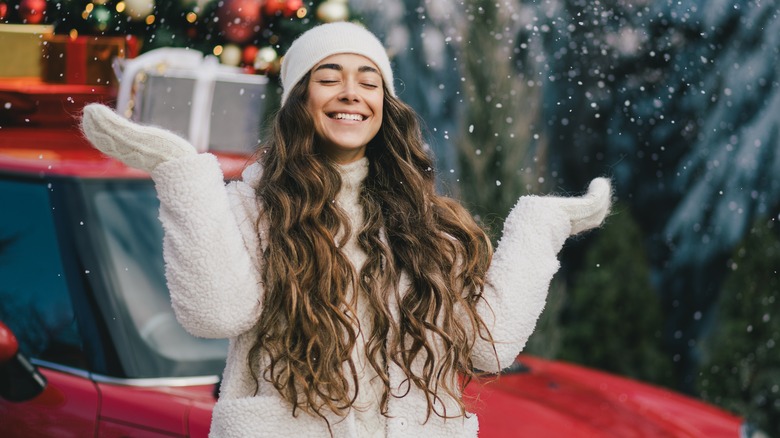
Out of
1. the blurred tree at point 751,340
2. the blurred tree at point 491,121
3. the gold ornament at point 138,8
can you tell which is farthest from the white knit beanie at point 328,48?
the blurred tree at point 491,121

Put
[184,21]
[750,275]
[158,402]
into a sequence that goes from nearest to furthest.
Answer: [158,402]
[184,21]
[750,275]

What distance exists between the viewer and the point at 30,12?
11.0 ft

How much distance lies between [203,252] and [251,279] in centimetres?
11

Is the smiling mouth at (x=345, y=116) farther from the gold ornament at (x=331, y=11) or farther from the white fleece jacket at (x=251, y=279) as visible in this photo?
the gold ornament at (x=331, y=11)

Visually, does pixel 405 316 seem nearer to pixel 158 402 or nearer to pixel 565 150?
pixel 158 402

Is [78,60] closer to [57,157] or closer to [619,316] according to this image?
[57,157]

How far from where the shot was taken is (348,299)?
79.8 inches

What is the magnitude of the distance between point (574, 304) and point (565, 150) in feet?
4.70

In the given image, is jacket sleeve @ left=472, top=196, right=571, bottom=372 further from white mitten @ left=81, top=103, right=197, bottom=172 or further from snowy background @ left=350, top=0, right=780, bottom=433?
snowy background @ left=350, top=0, right=780, bottom=433

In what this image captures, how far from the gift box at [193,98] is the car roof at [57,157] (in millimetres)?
222

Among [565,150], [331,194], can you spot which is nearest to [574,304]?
[565,150]

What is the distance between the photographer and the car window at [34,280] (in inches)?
113

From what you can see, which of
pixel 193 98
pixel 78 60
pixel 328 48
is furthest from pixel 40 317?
pixel 328 48

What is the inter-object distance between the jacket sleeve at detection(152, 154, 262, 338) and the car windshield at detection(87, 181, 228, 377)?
0.95m
